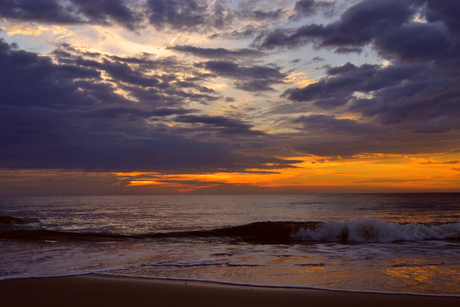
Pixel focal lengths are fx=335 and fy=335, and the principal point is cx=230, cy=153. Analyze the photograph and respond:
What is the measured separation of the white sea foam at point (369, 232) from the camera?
21500 mm

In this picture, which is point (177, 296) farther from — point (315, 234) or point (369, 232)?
point (369, 232)

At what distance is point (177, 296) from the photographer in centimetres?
786

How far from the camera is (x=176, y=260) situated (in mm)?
12977

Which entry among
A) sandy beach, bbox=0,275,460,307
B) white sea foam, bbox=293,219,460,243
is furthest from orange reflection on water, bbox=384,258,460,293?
white sea foam, bbox=293,219,460,243

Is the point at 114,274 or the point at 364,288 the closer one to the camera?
the point at 364,288

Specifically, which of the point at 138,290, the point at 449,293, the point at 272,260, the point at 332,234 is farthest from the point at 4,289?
the point at 332,234

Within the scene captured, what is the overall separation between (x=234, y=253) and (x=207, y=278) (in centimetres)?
524

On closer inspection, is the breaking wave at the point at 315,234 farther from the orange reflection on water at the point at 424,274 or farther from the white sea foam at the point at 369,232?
the orange reflection on water at the point at 424,274

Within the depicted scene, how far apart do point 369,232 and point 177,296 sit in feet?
56.9

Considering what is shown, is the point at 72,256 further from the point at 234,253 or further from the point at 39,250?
the point at 234,253

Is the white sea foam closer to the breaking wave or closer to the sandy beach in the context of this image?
the breaking wave

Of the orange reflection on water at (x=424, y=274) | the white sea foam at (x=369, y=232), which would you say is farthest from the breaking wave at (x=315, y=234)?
the orange reflection on water at (x=424, y=274)

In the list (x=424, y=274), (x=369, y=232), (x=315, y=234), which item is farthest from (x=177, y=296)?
(x=369, y=232)

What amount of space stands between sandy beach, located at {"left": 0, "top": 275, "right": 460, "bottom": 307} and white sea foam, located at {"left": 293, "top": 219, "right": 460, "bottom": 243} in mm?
14064
